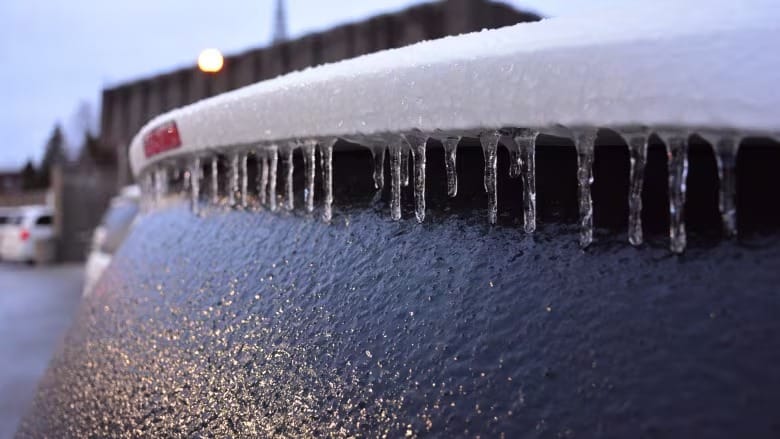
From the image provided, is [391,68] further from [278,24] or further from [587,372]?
[278,24]

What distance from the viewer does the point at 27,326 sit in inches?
264

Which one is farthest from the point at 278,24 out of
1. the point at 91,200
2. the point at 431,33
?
the point at 431,33

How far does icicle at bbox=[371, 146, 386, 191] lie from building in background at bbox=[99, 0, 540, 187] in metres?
4.94

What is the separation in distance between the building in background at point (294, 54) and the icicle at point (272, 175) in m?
4.84

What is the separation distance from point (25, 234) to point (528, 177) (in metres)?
17.3

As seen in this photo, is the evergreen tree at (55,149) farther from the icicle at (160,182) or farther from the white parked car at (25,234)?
the icicle at (160,182)

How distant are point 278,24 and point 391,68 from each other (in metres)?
61.5

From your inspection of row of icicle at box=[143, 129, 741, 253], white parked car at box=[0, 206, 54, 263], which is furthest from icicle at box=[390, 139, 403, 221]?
white parked car at box=[0, 206, 54, 263]

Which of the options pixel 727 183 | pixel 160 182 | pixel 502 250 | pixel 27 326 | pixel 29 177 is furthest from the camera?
pixel 29 177

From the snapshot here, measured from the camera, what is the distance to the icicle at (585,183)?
2.06ft

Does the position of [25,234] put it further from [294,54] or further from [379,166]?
[379,166]

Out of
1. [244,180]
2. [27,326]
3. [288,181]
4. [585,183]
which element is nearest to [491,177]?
[585,183]

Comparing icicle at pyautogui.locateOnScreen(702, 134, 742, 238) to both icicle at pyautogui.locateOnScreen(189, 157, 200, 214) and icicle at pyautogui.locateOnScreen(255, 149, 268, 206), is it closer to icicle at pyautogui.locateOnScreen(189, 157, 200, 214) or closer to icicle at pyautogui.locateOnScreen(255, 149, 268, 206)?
icicle at pyautogui.locateOnScreen(255, 149, 268, 206)

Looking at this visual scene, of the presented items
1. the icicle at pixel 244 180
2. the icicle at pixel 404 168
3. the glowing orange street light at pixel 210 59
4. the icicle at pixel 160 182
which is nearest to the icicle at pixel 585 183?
the icicle at pixel 404 168
